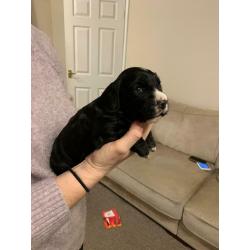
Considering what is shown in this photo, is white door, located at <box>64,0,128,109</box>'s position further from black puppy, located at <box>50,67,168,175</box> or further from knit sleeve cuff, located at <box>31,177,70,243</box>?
knit sleeve cuff, located at <box>31,177,70,243</box>

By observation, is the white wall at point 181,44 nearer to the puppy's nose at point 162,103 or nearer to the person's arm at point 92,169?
the puppy's nose at point 162,103

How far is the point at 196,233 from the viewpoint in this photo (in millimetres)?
1655

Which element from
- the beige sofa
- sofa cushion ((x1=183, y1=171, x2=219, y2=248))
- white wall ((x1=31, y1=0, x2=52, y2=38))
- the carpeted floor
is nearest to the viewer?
sofa cushion ((x1=183, y1=171, x2=219, y2=248))

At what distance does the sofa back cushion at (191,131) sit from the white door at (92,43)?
122 centimetres

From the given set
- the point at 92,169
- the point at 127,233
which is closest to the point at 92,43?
the point at 127,233

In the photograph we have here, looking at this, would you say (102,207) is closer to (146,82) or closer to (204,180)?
(204,180)

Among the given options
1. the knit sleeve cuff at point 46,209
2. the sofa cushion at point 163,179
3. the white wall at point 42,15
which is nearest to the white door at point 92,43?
the white wall at point 42,15

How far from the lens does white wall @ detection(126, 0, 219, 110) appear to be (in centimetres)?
234

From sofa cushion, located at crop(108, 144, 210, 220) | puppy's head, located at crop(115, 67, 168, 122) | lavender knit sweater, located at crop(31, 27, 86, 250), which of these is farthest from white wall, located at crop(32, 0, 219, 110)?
lavender knit sweater, located at crop(31, 27, 86, 250)

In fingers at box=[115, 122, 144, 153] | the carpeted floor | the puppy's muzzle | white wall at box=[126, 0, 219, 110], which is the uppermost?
white wall at box=[126, 0, 219, 110]

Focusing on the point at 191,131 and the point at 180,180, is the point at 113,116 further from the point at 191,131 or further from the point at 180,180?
→ the point at 191,131

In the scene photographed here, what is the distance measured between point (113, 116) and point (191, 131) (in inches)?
62.4

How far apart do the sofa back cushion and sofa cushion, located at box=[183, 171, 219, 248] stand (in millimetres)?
475

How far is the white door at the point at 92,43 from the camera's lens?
293 centimetres
